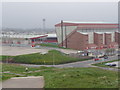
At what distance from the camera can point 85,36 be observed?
620 inches

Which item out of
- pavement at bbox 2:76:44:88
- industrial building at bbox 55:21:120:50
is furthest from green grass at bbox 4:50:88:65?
pavement at bbox 2:76:44:88

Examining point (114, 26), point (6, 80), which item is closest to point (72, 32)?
point (114, 26)

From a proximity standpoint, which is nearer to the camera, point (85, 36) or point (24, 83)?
point (24, 83)

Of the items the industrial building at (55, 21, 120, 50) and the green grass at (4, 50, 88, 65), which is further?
the industrial building at (55, 21, 120, 50)

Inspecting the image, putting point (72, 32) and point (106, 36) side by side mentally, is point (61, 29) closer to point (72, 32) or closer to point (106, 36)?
point (72, 32)

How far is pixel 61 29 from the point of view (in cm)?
1798

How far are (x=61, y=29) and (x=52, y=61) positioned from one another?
7.16 m

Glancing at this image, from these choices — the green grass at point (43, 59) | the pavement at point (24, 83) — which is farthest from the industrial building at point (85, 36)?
the pavement at point (24, 83)

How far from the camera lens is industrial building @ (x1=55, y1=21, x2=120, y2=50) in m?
16.0

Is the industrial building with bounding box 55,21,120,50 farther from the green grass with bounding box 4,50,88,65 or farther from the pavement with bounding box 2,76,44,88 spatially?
the pavement with bounding box 2,76,44,88

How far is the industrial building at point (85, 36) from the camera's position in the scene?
52.6 ft

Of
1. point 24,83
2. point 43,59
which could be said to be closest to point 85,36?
point 43,59

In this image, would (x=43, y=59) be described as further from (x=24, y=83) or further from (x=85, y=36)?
(x=24, y=83)

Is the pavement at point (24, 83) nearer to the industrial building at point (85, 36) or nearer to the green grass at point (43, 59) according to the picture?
the green grass at point (43, 59)
